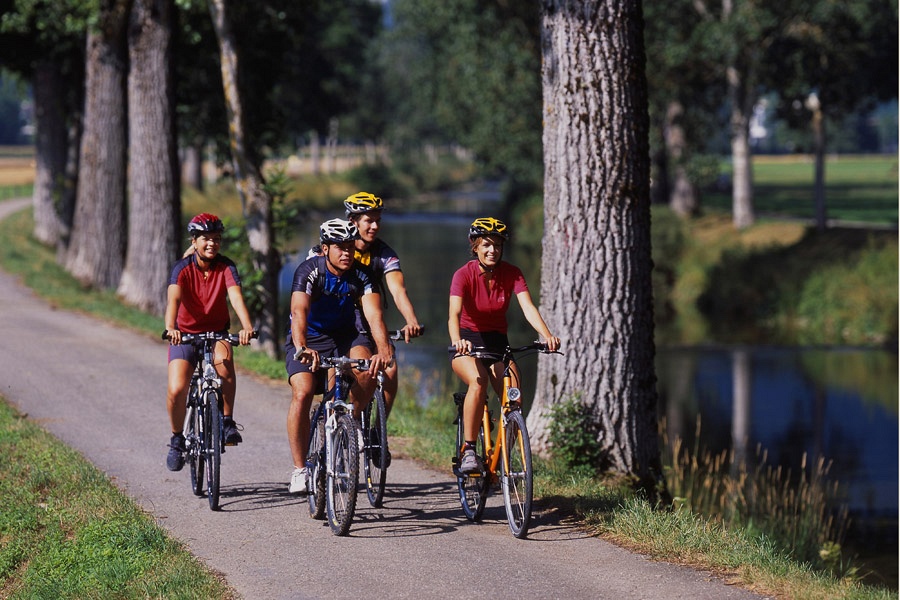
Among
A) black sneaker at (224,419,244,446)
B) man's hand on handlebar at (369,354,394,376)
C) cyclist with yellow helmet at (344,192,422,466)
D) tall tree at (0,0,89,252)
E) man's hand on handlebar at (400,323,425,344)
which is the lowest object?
black sneaker at (224,419,244,446)

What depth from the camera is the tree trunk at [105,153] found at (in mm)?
22062

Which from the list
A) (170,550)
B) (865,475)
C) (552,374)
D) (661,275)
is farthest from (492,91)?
(170,550)

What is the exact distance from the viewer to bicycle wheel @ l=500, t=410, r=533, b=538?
311 inches

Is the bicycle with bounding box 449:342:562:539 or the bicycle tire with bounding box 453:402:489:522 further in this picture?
the bicycle tire with bounding box 453:402:489:522

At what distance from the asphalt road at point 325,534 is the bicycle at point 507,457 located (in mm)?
155

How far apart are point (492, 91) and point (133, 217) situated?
26.4 m

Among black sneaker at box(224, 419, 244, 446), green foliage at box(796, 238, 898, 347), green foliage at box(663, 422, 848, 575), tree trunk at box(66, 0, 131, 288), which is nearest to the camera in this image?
black sneaker at box(224, 419, 244, 446)

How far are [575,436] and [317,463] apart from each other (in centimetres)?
294

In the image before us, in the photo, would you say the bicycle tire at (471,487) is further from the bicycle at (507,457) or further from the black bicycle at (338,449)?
the black bicycle at (338,449)

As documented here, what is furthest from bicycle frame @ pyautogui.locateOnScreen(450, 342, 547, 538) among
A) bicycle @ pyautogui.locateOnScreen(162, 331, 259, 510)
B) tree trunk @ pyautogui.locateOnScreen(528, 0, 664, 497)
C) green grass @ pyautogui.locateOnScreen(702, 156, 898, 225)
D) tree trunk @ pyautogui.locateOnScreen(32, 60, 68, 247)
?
tree trunk @ pyautogui.locateOnScreen(32, 60, 68, 247)

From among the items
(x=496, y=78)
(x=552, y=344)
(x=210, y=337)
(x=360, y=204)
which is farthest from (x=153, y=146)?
(x=496, y=78)

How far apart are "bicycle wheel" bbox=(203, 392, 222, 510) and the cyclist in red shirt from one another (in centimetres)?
11

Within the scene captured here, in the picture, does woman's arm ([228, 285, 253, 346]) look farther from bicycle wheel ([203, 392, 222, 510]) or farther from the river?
the river

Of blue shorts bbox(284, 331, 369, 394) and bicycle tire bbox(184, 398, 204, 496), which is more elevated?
blue shorts bbox(284, 331, 369, 394)
